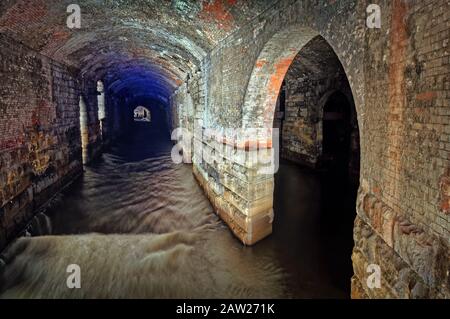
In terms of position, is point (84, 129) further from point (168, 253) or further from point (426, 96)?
point (426, 96)

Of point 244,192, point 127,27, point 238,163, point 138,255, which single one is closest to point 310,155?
point 238,163

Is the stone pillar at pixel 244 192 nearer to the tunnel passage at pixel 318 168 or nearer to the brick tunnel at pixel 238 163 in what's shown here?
the brick tunnel at pixel 238 163

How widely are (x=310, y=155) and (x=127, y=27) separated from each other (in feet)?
25.7

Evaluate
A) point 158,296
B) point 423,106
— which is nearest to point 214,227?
point 158,296

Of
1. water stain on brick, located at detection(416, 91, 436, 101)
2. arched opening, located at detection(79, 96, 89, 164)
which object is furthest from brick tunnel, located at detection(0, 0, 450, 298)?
arched opening, located at detection(79, 96, 89, 164)

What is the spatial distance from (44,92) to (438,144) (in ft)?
26.0

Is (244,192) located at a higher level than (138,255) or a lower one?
higher

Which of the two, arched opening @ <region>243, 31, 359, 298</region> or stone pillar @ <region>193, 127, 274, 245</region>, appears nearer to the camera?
arched opening @ <region>243, 31, 359, 298</region>

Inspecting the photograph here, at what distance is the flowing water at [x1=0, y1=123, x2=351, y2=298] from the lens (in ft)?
14.6

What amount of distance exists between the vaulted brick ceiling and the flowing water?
3.84m

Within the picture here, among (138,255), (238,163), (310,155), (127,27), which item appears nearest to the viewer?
(138,255)

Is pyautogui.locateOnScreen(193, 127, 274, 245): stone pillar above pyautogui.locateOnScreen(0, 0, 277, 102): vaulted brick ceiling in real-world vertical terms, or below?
below

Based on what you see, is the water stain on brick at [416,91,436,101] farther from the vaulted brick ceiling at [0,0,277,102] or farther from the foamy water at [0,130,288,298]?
the foamy water at [0,130,288,298]

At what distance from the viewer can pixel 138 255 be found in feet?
17.4
